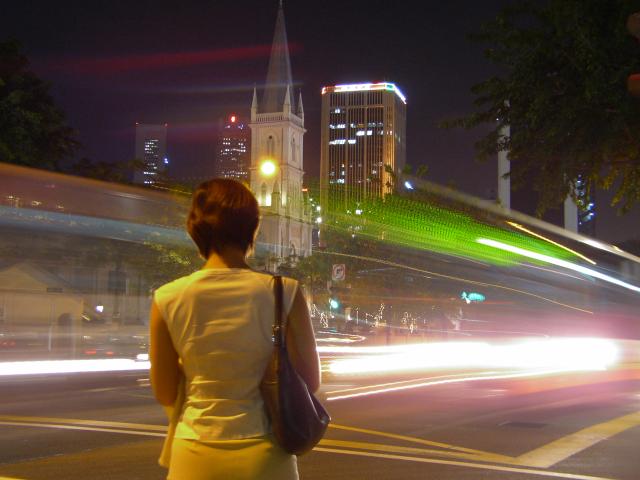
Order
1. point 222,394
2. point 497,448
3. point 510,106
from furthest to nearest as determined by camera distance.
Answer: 1. point 510,106
2. point 497,448
3. point 222,394

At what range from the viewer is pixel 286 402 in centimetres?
248

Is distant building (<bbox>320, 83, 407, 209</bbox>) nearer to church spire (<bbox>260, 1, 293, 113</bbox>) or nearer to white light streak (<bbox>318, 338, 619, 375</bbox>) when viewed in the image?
church spire (<bbox>260, 1, 293, 113</bbox>)

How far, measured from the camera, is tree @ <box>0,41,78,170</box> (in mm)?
21484

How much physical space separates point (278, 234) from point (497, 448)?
39.7 ft

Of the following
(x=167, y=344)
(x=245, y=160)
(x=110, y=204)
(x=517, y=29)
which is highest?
(x=245, y=160)

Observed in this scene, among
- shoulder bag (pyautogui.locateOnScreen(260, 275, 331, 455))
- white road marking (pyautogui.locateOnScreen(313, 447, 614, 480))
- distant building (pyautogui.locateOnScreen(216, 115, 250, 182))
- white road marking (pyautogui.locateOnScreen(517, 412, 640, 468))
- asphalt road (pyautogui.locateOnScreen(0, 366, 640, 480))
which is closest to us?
shoulder bag (pyautogui.locateOnScreen(260, 275, 331, 455))

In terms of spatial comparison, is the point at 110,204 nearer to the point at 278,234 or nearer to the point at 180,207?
the point at 180,207

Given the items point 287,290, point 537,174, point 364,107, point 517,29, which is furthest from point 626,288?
point 364,107

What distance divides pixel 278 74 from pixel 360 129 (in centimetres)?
4082

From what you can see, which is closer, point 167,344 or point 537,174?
point 167,344

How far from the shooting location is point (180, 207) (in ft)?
46.4

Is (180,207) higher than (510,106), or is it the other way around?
(510,106)

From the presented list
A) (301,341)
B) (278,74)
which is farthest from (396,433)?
(278,74)

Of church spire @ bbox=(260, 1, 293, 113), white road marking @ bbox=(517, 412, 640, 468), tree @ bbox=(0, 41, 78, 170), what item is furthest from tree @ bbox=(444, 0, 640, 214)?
church spire @ bbox=(260, 1, 293, 113)
